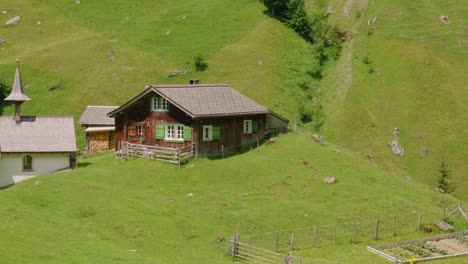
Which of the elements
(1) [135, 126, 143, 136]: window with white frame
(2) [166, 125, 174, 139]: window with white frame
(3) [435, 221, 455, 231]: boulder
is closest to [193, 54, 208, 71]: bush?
(1) [135, 126, 143, 136]: window with white frame

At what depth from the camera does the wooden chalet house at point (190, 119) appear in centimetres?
5925

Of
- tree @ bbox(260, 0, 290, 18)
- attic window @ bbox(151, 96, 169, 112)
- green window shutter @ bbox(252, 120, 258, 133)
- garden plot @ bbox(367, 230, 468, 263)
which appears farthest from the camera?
tree @ bbox(260, 0, 290, 18)

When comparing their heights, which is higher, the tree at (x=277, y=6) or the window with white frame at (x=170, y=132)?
the tree at (x=277, y=6)

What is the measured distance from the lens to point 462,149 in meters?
75.4

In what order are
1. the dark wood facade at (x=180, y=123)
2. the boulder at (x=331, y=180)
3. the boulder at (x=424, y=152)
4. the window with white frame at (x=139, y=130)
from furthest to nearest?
the boulder at (x=424, y=152) < the window with white frame at (x=139, y=130) < the dark wood facade at (x=180, y=123) < the boulder at (x=331, y=180)

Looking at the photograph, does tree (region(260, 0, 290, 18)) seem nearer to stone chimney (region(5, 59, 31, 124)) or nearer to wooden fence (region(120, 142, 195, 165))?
wooden fence (region(120, 142, 195, 165))

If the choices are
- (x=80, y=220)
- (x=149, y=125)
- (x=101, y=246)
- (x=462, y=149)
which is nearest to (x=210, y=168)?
(x=149, y=125)

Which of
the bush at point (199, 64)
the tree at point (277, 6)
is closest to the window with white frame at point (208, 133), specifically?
the bush at point (199, 64)

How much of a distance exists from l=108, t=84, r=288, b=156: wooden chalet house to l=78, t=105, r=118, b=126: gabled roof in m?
9.18

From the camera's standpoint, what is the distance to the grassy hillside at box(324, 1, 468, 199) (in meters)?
75.8

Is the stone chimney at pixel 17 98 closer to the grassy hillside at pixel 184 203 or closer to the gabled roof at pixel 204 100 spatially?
the grassy hillside at pixel 184 203

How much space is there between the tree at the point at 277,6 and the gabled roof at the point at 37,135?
193ft

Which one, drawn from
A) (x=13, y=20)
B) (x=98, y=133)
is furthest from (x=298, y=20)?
(x=13, y=20)

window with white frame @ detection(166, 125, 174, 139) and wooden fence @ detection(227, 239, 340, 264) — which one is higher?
window with white frame @ detection(166, 125, 174, 139)
